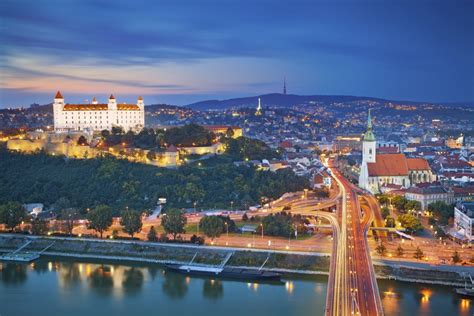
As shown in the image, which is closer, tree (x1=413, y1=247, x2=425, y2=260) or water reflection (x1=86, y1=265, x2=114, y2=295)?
water reflection (x1=86, y1=265, x2=114, y2=295)

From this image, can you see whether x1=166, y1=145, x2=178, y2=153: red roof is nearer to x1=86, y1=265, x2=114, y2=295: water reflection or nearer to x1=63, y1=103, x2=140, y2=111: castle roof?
x1=63, y1=103, x2=140, y2=111: castle roof

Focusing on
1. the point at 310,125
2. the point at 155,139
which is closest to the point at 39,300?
the point at 155,139

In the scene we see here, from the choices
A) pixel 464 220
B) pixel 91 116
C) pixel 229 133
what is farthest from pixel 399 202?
pixel 91 116

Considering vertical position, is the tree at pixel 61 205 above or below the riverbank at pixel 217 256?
above

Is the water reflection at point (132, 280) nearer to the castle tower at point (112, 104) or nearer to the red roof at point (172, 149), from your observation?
the red roof at point (172, 149)

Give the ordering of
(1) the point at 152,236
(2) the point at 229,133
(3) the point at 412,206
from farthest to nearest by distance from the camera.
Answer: (2) the point at 229,133, (3) the point at 412,206, (1) the point at 152,236

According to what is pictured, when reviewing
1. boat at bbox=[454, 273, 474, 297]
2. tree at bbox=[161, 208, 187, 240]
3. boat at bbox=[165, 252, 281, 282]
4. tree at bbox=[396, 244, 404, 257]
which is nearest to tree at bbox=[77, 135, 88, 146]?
tree at bbox=[161, 208, 187, 240]

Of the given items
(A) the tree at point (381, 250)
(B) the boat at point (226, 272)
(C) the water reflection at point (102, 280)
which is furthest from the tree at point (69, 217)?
(A) the tree at point (381, 250)

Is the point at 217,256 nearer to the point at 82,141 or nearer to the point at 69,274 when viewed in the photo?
the point at 69,274
